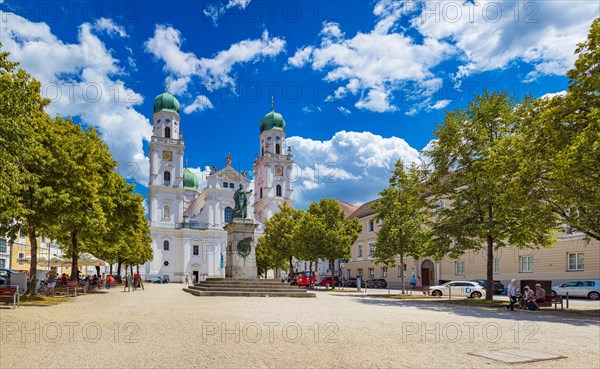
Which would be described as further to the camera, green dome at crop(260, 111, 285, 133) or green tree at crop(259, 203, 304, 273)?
green dome at crop(260, 111, 285, 133)

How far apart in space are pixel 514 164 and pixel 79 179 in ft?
61.9

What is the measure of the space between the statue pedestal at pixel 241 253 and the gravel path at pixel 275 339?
44.1ft

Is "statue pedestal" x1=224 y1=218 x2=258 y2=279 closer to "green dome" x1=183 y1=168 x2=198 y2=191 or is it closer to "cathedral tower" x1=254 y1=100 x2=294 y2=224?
"cathedral tower" x1=254 y1=100 x2=294 y2=224

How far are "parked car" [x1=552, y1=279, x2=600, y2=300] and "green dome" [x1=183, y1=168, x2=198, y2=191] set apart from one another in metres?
78.6

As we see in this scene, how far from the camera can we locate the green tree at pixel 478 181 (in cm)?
2319

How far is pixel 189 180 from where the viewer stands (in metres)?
100

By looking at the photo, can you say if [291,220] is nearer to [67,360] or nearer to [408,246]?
[408,246]

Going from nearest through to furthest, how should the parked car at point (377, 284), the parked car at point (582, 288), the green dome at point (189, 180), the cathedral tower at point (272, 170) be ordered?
the parked car at point (582, 288), the parked car at point (377, 284), the cathedral tower at point (272, 170), the green dome at point (189, 180)

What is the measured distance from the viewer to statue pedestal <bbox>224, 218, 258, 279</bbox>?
2950 centimetres

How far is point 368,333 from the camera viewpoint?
11.6m

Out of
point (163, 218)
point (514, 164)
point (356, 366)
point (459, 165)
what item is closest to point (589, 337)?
point (356, 366)

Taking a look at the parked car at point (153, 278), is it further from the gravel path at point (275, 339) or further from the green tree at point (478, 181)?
the gravel path at point (275, 339)

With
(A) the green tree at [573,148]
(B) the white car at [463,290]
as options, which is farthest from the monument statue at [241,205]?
(A) the green tree at [573,148]

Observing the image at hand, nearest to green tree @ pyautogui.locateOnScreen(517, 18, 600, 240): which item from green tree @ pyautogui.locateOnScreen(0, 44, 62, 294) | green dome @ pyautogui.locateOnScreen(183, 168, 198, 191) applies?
green tree @ pyautogui.locateOnScreen(0, 44, 62, 294)
